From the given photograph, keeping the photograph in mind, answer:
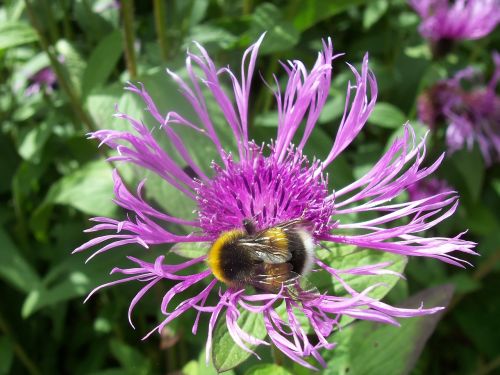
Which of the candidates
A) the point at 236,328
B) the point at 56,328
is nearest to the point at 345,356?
the point at 236,328

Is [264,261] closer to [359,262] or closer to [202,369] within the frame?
[359,262]

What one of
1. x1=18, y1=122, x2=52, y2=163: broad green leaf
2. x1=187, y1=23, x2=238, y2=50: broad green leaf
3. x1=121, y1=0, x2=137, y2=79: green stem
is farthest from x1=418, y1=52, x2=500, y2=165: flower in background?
x1=18, y1=122, x2=52, y2=163: broad green leaf

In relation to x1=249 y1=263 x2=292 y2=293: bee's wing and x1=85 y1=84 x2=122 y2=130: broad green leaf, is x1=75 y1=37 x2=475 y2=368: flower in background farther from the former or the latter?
x1=85 y1=84 x2=122 y2=130: broad green leaf

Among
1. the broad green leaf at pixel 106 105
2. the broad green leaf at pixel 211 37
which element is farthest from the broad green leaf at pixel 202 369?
the broad green leaf at pixel 211 37

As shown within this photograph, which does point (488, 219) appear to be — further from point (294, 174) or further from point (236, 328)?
point (236, 328)

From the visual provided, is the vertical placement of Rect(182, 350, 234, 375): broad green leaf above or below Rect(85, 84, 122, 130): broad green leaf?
below

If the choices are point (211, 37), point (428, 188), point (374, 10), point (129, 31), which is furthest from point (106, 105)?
point (428, 188)

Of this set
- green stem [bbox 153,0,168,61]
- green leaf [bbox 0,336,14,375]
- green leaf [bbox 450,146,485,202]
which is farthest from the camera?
green leaf [bbox 450,146,485,202]
